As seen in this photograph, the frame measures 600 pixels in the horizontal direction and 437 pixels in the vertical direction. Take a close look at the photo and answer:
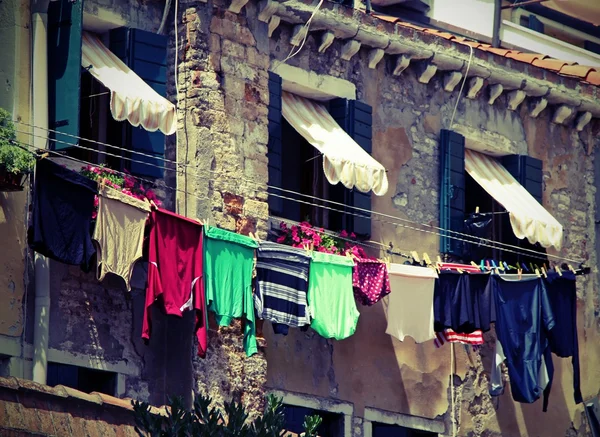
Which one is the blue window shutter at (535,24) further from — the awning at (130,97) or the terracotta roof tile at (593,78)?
the awning at (130,97)

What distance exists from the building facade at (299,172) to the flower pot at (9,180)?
2.15 ft

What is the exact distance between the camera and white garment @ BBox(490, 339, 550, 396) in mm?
20531

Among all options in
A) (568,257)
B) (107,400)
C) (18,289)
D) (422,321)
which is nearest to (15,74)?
(18,289)

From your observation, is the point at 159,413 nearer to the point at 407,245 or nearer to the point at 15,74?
the point at 15,74

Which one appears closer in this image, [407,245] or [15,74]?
[15,74]

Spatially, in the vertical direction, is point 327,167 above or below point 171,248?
above

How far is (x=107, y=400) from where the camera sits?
641 inches

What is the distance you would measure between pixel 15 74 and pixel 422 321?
5.10 m

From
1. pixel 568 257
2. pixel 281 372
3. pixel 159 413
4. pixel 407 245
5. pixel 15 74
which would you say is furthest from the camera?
pixel 568 257

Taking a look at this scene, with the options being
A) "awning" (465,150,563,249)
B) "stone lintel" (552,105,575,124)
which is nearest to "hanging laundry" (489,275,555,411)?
"awning" (465,150,563,249)

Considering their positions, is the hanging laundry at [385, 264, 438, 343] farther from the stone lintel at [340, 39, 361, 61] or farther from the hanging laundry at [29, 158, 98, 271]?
the hanging laundry at [29, 158, 98, 271]

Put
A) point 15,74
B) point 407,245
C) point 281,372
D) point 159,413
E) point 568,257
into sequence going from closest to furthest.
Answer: point 159,413, point 15,74, point 281,372, point 407,245, point 568,257

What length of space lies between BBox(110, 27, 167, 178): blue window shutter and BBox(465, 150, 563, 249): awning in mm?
4760

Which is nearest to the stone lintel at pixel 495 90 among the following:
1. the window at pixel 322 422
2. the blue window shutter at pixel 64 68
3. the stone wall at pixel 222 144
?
the stone wall at pixel 222 144
